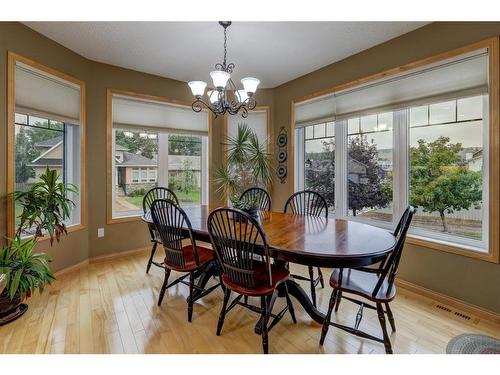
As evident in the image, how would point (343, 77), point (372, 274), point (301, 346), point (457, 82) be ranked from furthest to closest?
point (343, 77) < point (457, 82) < point (372, 274) < point (301, 346)

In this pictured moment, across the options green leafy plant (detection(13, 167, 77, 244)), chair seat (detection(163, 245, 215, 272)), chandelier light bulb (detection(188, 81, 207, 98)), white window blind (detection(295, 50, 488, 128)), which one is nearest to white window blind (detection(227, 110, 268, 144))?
white window blind (detection(295, 50, 488, 128))

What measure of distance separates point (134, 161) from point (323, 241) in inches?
119

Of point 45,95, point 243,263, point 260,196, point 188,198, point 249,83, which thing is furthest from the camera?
point 188,198

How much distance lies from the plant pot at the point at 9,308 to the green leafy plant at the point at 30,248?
0.03 metres

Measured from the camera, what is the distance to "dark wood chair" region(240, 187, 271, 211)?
131 inches

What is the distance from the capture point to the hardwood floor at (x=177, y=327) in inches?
71.9

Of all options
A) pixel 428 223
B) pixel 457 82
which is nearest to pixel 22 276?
pixel 428 223

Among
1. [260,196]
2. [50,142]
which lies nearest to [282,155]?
[260,196]

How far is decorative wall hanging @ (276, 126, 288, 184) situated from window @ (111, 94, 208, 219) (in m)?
1.18

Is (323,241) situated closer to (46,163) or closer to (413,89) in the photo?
(413,89)

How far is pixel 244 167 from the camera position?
4.20 m
